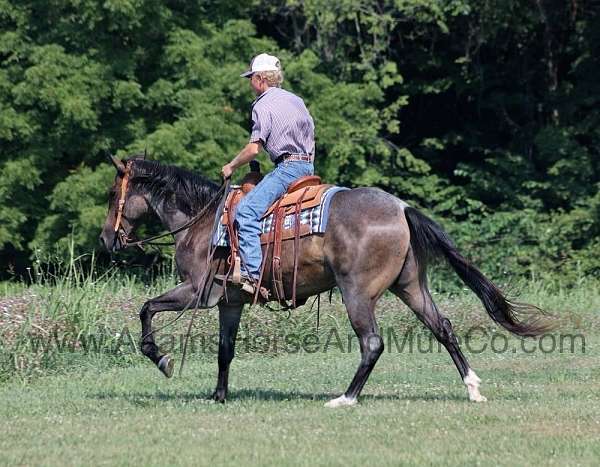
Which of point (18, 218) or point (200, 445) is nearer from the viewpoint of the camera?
point (200, 445)

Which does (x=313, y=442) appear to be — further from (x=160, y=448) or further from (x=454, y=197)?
(x=454, y=197)

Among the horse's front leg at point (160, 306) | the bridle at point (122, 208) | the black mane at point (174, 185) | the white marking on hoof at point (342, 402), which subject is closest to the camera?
the white marking on hoof at point (342, 402)

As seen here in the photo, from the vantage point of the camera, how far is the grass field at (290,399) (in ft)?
25.0

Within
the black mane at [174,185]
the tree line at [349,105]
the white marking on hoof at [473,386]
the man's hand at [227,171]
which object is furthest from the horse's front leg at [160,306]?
the tree line at [349,105]

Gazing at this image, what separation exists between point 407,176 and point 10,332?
16781 mm

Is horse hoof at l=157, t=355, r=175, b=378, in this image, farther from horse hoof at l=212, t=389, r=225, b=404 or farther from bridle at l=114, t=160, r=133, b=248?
bridle at l=114, t=160, r=133, b=248

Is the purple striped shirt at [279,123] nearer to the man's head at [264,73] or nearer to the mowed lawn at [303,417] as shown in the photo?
the man's head at [264,73]

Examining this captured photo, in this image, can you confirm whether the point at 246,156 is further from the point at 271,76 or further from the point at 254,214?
the point at 271,76

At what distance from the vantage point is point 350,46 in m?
27.0

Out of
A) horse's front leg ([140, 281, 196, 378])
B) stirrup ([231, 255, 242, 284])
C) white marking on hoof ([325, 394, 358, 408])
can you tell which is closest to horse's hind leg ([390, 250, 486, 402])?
white marking on hoof ([325, 394, 358, 408])

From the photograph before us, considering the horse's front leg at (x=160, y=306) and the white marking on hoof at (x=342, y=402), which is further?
the horse's front leg at (x=160, y=306)

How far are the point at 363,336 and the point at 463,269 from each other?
45.0 inches

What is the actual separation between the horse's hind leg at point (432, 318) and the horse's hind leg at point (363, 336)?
449 millimetres

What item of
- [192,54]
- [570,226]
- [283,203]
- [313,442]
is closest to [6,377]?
[283,203]
